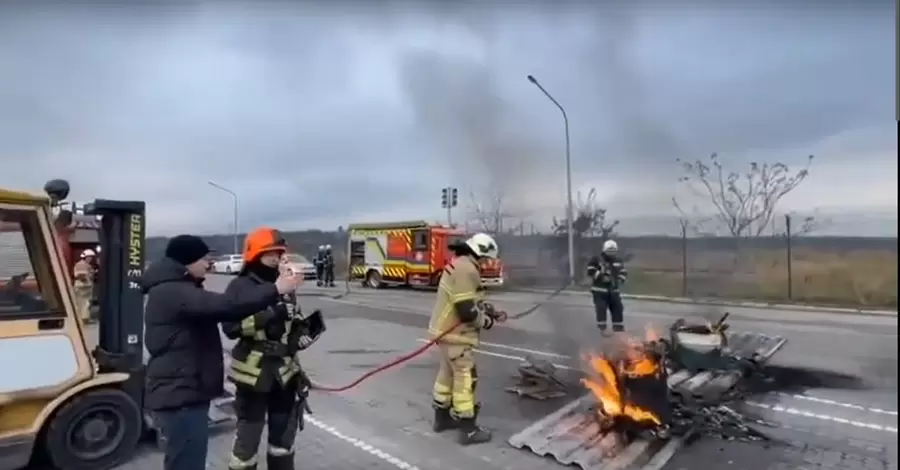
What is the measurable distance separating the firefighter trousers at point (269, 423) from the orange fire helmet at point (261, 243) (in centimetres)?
73

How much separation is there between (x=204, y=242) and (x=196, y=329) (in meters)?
0.43

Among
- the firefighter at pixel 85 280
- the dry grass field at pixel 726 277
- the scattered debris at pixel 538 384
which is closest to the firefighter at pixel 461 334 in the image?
the scattered debris at pixel 538 384

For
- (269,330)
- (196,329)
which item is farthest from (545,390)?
(196,329)

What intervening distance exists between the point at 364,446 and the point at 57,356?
220 centimetres

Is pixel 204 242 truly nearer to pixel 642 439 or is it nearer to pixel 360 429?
pixel 360 429

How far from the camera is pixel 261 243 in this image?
354cm

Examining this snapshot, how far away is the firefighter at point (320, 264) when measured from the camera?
27203mm

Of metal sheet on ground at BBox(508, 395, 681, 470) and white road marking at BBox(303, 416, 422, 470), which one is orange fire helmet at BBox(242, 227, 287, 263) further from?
metal sheet on ground at BBox(508, 395, 681, 470)

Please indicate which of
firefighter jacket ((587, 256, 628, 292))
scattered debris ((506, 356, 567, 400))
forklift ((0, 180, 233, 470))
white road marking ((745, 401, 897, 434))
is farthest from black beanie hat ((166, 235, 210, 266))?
firefighter jacket ((587, 256, 628, 292))

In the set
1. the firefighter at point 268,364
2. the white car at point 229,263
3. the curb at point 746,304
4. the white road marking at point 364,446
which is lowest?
the curb at point 746,304

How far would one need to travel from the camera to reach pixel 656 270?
19609 mm

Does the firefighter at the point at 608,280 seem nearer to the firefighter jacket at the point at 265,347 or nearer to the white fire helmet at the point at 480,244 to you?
the white fire helmet at the point at 480,244

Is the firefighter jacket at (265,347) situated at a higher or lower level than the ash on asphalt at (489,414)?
higher

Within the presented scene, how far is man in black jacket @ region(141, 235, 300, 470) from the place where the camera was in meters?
3.11
